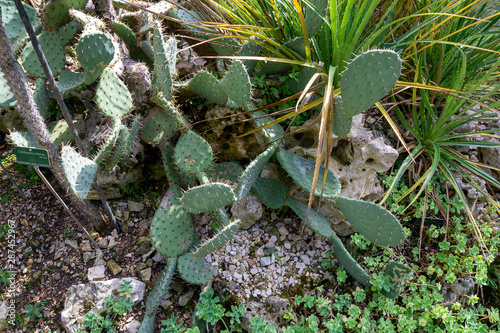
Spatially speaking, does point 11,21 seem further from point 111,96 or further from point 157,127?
point 157,127

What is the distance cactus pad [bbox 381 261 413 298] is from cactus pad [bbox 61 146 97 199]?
5.70 feet

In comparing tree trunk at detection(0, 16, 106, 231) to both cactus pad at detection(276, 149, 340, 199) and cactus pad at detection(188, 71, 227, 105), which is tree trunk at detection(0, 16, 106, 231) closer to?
cactus pad at detection(188, 71, 227, 105)

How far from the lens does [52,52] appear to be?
6.79ft

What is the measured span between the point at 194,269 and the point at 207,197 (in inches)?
17.9

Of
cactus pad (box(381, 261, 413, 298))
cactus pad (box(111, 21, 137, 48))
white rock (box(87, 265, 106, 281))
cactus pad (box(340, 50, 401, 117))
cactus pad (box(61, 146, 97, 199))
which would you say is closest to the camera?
cactus pad (box(340, 50, 401, 117))

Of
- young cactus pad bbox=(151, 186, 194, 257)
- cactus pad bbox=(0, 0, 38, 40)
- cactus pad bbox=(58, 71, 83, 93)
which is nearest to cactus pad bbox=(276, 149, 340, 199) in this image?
young cactus pad bbox=(151, 186, 194, 257)

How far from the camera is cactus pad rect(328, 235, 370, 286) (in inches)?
76.4

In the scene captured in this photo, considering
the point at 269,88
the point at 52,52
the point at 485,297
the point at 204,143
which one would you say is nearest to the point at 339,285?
the point at 485,297

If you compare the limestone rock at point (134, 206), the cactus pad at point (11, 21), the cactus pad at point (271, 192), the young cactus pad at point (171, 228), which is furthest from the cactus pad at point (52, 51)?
the cactus pad at point (271, 192)

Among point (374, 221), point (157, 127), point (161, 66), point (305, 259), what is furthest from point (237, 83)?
point (305, 259)

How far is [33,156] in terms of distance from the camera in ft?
5.38

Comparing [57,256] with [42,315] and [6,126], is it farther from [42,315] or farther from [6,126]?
[6,126]

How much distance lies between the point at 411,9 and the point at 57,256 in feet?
10.0

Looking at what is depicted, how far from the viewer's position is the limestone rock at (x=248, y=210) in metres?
2.15
